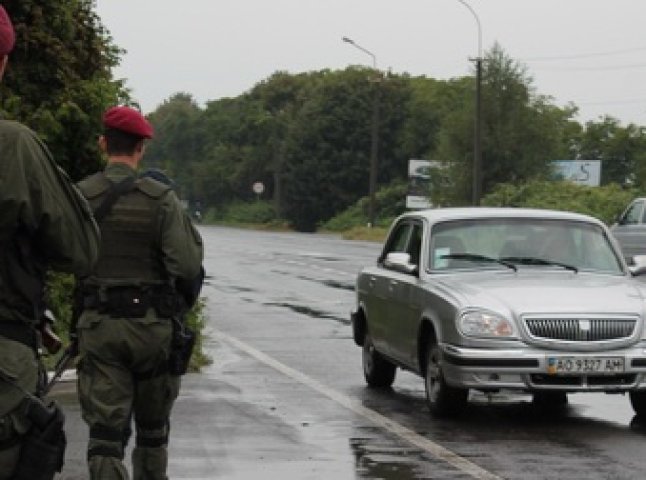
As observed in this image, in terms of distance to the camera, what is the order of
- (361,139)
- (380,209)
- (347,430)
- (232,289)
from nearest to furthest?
(347,430) → (232,289) → (380,209) → (361,139)

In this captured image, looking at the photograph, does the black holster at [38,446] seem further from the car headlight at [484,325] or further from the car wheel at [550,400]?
the car wheel at [550,400]

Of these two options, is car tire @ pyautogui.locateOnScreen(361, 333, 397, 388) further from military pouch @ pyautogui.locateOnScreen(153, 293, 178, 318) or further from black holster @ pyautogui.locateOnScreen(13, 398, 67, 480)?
black holster @ pyautogui.locateOnScreen(13, 398, 67, 480)

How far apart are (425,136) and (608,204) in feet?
125

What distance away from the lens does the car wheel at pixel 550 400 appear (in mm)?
11734

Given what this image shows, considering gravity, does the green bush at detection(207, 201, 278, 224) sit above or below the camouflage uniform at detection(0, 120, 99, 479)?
below

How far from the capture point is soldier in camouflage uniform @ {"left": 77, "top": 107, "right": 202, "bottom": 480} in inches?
258

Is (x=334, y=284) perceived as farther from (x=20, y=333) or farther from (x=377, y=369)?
(x=20, y=333)

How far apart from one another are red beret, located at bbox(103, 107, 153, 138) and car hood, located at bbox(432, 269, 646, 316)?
435cm

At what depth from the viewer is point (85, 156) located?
566 inches

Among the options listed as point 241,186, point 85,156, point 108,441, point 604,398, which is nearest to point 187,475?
point 108,441

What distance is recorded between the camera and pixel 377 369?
42.3ft

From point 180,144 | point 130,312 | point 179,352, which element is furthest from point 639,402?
point 180,144

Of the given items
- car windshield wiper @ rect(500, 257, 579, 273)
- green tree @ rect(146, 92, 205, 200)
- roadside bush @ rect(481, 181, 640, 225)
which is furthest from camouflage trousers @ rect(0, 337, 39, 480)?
green tree @ rect(146, 92, 205, 200)

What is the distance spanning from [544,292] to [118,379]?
478 centimetres
